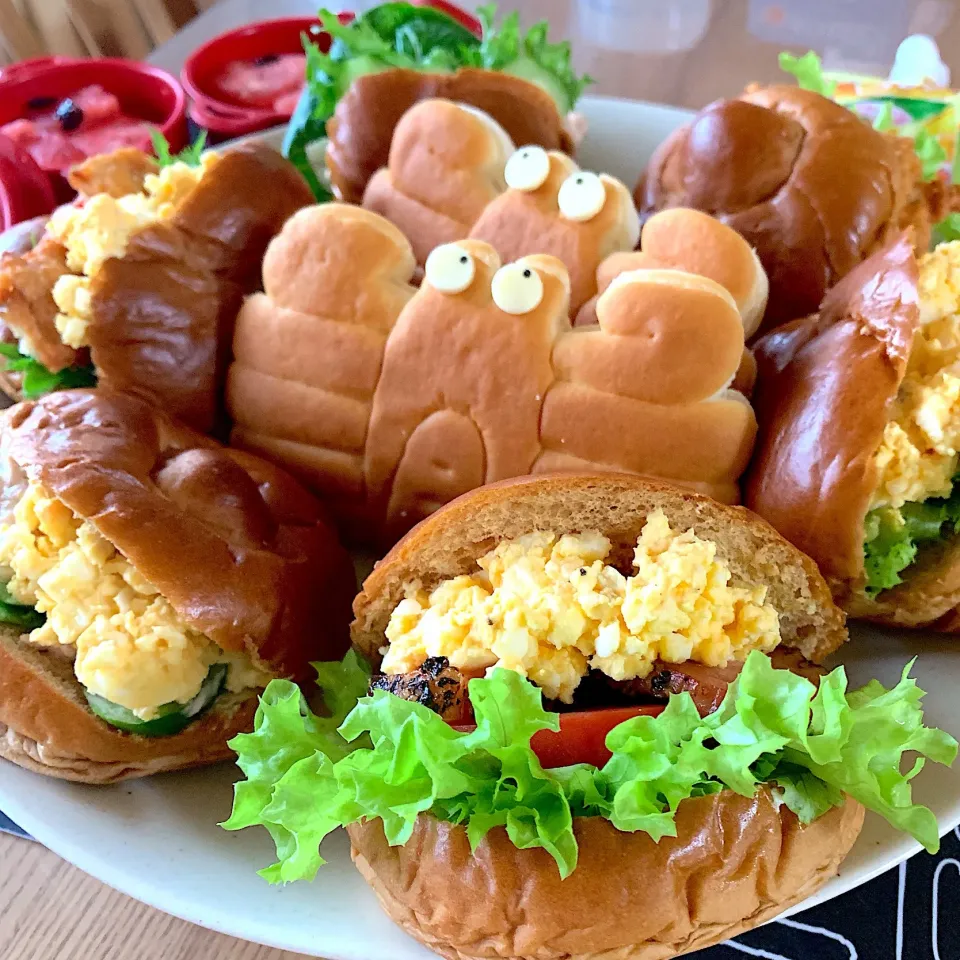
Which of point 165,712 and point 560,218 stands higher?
point 560,218

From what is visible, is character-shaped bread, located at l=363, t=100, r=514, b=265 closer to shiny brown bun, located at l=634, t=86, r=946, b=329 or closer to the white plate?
shiny brown bun, located at l=634, t=86, r=946, b=329

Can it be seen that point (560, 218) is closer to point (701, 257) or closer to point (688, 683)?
point (701, 257)

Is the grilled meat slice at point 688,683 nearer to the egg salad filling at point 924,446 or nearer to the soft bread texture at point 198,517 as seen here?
the egg salad filling at point 924,446

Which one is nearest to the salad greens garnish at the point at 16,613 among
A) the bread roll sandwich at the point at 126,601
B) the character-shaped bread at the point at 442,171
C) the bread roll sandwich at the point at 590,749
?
the bread roll sandwich at the point at 126,601

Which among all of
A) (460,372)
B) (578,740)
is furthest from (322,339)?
(578,740)

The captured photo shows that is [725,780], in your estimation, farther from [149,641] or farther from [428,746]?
[149,641]

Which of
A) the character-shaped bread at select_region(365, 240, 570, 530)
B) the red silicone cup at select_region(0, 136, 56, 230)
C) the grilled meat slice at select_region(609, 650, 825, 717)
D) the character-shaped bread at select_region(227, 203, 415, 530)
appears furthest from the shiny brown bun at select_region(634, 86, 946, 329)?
the red silicone cup at select_region(0, 136, 56, 230)
